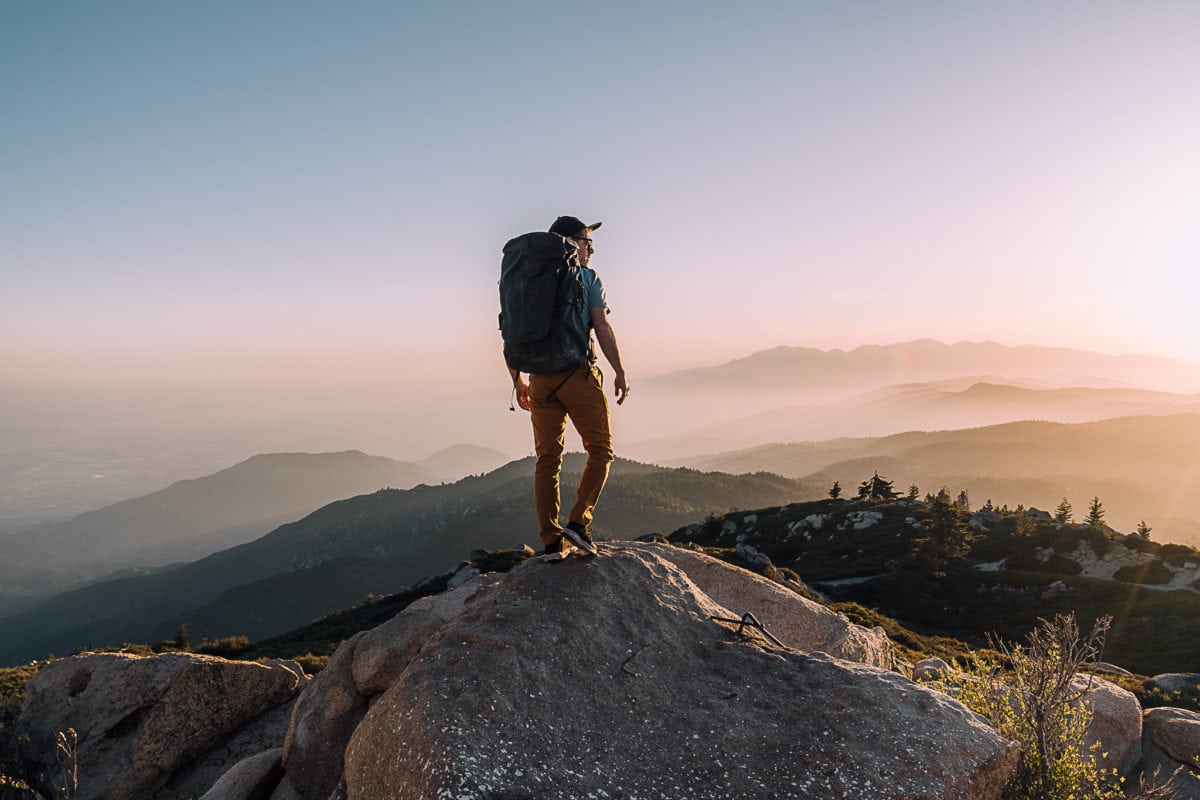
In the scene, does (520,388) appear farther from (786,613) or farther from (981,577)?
(981,577)

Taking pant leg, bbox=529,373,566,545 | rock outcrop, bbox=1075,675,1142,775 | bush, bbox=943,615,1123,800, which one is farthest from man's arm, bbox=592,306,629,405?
rock outcrop, bbox=1075,675,1142,775

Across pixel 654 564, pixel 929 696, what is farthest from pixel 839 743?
pixel 654 564

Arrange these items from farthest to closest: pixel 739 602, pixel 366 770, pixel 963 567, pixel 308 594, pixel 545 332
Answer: pixel 308 594 < pixel 963 567 < pixel 739 602 < pixel 545 332 < pixel 366 770

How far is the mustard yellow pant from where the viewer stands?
7.50 m

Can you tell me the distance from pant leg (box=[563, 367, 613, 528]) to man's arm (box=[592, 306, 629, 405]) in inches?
9.9

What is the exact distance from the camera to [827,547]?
80.8 meters

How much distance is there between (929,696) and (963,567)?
7295 cm

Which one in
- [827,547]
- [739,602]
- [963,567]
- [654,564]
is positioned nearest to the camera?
[654,564]

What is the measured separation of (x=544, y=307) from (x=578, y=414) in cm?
148

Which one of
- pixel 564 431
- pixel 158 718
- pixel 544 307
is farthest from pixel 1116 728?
pixel 158 718

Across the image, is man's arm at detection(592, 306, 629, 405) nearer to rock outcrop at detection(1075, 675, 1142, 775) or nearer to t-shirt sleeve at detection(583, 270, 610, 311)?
t-shirt sleeve at detection(583, 270, 610, 311)

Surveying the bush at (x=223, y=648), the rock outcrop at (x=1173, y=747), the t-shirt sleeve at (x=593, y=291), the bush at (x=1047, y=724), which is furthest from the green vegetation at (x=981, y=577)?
the t-shirt sleeve at (x=593, y=291)

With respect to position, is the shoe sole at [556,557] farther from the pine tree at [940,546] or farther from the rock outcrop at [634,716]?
the pine tree at [940,546]

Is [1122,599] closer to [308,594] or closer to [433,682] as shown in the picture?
[433,682]
